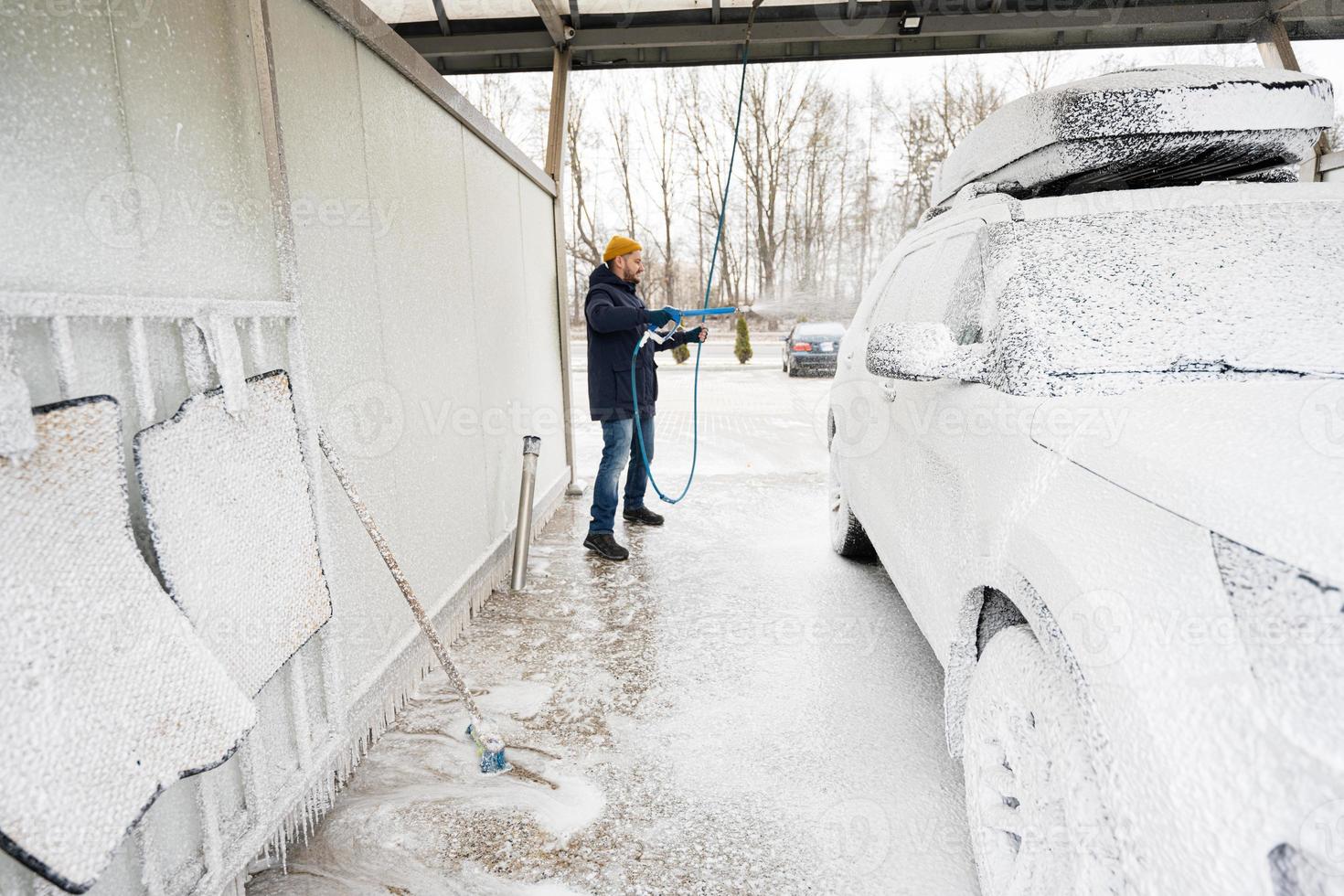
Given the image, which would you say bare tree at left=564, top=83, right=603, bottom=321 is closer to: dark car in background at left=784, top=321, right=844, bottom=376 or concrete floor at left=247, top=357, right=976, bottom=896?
dark car in background at left=784, top=321, right=844, bottom=376

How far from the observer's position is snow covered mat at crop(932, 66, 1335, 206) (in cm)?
250

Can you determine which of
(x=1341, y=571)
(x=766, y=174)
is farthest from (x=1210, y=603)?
(x=766, y=174)

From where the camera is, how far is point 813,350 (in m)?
16.6

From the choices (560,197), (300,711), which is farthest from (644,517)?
(300,711)

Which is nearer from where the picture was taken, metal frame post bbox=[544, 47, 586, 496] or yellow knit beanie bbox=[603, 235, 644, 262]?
yellow knit beanie bbox=[603, 235, 644, 262]

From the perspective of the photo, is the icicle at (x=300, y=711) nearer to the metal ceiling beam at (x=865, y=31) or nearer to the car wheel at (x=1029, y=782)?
the car wheel at (x=1029, y=782)

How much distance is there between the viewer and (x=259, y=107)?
6.79ft

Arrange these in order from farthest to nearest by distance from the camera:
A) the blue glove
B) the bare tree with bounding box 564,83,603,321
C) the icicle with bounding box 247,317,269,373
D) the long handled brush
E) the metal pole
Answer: the bare tree with bounding box 564,83,603,321, the blue glove, the metal pole, the long handled brush, the icicle with bounding box 247,317,269,373

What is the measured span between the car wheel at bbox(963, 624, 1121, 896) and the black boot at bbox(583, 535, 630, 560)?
310cm

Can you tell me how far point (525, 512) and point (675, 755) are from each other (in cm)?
225

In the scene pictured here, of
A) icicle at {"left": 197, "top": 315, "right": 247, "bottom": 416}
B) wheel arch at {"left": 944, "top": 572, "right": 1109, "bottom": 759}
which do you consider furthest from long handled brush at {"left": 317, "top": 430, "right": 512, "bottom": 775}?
wheel arch at {"left": 944, "top": 572, "right": 1109, "bottom": 759}

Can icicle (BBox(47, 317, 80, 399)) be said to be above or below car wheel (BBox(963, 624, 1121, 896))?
above

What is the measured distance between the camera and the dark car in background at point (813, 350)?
54.3ft

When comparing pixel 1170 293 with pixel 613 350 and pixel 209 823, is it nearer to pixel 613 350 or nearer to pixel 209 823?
pixel 209 823
